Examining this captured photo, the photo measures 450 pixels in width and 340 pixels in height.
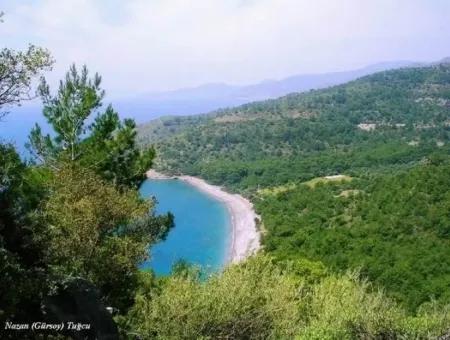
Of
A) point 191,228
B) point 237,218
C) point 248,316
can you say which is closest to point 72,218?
point 248,316

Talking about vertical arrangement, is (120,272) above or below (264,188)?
above

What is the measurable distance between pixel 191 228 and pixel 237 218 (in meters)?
8.23

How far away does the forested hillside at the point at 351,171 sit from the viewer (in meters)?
45.6

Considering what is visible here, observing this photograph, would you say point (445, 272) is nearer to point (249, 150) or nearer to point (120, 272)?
point (120, 272)

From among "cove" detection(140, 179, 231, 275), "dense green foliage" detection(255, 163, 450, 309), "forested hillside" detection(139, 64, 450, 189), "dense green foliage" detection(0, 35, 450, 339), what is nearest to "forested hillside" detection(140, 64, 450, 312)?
"dense green foliage" detection(255, 163, 450, 309)

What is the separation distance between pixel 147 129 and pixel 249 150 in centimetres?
7054

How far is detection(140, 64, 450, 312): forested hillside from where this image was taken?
45.6 m

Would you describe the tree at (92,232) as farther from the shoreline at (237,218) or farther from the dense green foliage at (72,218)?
the shoreline at (237,218)

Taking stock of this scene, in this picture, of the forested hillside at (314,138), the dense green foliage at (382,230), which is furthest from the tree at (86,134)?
the forested hillside at (314,138)

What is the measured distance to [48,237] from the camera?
9938 millimetres

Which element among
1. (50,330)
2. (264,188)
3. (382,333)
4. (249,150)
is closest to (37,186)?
(50,330)

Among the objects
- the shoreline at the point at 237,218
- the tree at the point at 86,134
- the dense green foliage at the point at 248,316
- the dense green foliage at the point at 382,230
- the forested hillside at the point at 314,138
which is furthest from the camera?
the forested hillside at the point at 314,138

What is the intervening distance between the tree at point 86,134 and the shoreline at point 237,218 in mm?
29217

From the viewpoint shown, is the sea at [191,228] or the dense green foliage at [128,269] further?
the sea at [191,228]
